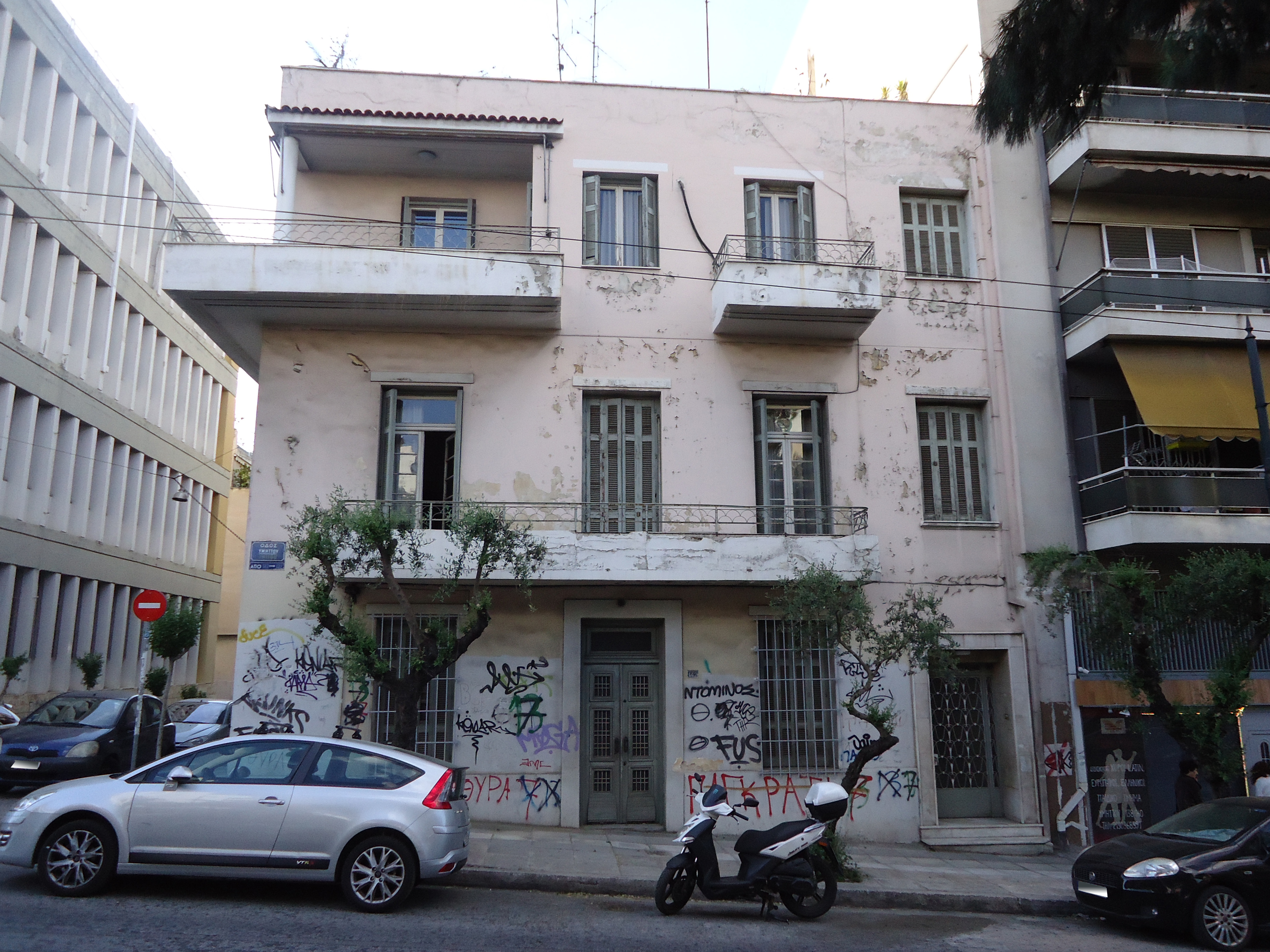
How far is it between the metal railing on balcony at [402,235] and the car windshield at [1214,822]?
9923 millimetres

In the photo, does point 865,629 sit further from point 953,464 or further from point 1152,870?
point 953,464

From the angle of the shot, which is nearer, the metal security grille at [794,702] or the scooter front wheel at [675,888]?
the scooter front wheel at [675,888]

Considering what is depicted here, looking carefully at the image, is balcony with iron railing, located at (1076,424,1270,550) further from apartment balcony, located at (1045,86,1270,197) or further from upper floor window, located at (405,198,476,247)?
upper floor window, located at (405,198,476,247)

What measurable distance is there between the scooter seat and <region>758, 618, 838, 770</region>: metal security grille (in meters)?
4.42

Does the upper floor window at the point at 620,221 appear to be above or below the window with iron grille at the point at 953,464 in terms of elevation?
above

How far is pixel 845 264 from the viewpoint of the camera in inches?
543

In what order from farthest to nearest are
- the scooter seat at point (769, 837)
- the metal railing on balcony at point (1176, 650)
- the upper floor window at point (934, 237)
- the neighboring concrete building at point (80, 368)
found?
the neighboring concrete building at point (80, 368) → the upper floor window at point (934, 237) → the metal railing on balcony at point (1176, 650) → the scooter seat at point (769, 837)

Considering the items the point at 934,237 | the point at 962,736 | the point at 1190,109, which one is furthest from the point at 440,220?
the point at 1190,109

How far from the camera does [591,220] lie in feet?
47.0

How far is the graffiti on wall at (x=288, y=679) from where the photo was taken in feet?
41.0

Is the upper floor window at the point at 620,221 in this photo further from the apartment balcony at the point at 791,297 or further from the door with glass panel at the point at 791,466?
the door with glass panel at the point at 791,466

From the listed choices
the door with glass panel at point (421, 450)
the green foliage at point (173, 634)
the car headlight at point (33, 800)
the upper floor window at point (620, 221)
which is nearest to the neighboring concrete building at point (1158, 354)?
the upper floor window at point (620, 221)

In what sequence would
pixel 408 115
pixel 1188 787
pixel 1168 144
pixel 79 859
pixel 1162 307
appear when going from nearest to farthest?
pixel 79 859 < pixel 1188 787 < pixel 408 115 < pixel 1162 307 < pixel 1168 144

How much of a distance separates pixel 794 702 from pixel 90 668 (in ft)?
65.9
